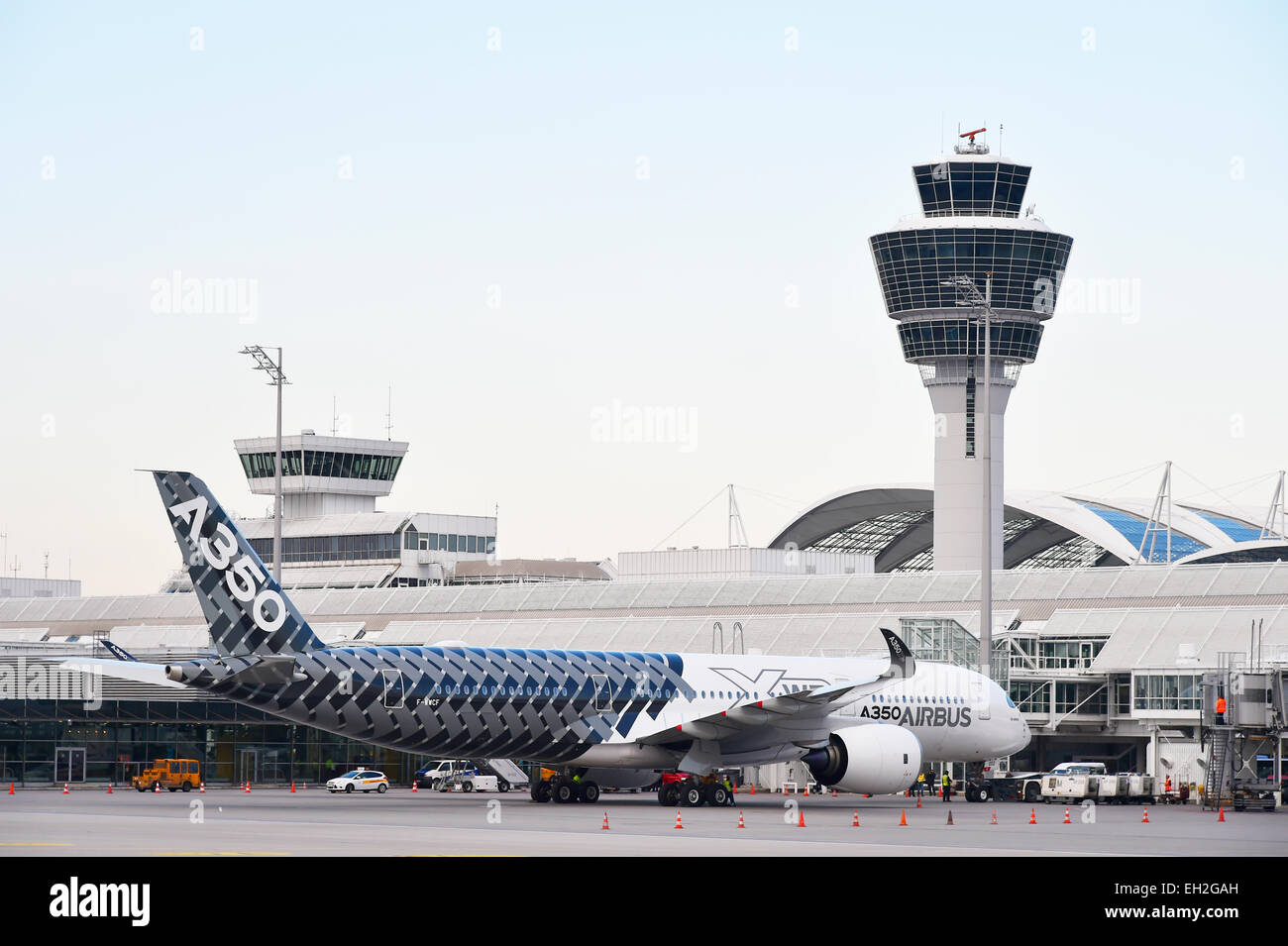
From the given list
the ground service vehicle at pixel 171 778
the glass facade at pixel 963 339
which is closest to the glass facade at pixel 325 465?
the glass facade at pixel 963 339

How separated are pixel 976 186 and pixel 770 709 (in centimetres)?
7120

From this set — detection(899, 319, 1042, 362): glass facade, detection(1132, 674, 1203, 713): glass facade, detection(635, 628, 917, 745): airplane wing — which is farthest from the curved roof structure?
detection(635, 628, 917, 745): airplane wing

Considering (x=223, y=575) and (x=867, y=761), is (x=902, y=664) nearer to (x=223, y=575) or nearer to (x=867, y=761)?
(x=867, y=761)

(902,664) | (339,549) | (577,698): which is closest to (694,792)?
(577,698)

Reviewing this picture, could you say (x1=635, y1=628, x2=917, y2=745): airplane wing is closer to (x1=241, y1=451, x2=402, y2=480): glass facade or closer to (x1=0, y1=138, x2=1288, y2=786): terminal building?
(x1=0, y1=138, x2=1288, y2=786): terminal building

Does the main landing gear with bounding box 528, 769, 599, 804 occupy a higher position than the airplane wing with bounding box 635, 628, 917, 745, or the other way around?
the airplane wing with bounding box 635, 628, 917, 745

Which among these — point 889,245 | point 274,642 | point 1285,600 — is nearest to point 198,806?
point 274,642

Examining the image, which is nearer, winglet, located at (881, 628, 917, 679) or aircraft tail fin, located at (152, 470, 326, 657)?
aircraft tail fin, located at (152, 470, 326, 657)

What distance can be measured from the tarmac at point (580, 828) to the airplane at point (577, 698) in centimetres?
143

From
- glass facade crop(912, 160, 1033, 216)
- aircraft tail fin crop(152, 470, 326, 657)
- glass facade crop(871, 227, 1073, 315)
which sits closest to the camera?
aircraft tail fin crop(152, 470, 326, 657)

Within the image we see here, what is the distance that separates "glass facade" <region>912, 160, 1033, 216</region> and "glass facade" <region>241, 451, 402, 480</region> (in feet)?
142

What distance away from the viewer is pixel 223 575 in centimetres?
4034

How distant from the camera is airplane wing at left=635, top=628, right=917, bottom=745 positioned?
44.6 meters
